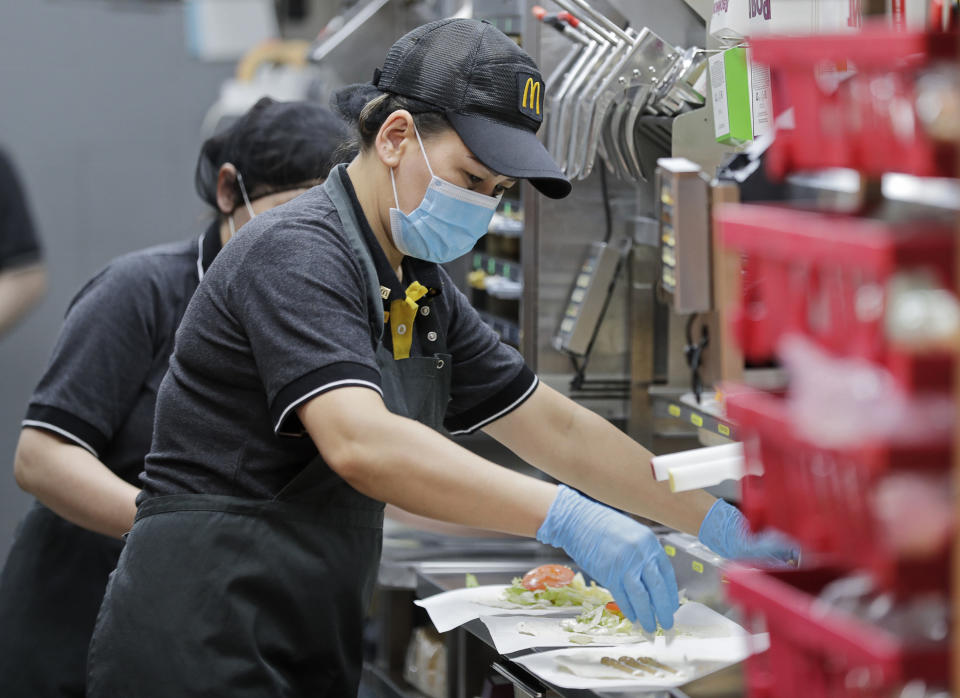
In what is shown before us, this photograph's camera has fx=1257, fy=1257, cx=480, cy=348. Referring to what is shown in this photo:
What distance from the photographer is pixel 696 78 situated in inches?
103

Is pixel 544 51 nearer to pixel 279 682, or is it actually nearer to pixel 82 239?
pixel 279 682

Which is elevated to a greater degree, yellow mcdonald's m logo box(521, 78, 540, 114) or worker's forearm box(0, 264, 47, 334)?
yellow mcdonald's m logo box(521, 78, 540, 114)

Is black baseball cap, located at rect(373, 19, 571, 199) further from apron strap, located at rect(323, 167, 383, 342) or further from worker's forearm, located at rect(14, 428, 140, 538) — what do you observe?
worker's forearm, located at rect(14, 428, 140, 538)

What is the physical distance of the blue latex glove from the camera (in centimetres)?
185

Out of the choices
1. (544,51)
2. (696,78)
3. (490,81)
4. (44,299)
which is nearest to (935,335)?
(490,81)

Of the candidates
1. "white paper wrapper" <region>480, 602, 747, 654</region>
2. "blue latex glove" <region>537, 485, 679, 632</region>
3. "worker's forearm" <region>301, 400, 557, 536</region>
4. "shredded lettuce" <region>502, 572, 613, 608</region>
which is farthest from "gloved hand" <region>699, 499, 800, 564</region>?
"worker's forearm" <region>301, 400, 557, 536</region>

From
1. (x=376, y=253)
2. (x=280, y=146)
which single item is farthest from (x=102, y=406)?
(x=376, y=253)

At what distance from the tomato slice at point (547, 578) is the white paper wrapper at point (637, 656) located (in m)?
0.36

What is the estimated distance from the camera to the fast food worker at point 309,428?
73.3 inches

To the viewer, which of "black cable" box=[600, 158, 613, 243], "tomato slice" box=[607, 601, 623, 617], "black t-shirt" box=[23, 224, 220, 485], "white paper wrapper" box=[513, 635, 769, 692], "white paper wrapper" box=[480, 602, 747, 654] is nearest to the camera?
"white paper wrapper" box=[513, 635, 769, 692]

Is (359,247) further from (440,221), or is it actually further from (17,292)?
(17,292)

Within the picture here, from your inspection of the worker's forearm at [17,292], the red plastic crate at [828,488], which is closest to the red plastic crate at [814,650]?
the red plastic crate at [828,488]

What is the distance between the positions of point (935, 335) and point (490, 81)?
1109 mm

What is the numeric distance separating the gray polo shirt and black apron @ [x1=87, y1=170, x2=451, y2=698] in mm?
38
